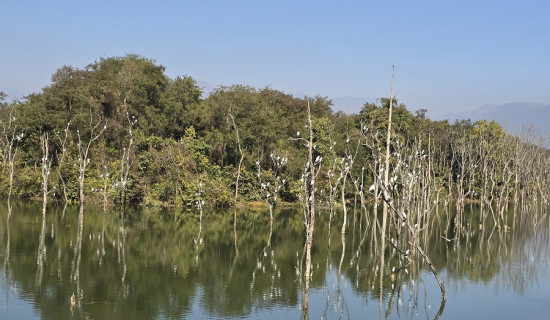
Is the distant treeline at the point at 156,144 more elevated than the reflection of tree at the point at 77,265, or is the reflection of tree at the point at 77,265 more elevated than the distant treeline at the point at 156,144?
the distant treeline at the point at 156,144

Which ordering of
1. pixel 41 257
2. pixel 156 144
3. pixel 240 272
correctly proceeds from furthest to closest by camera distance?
pixel 156 144 → pixel 41 257 → pixel 240 272

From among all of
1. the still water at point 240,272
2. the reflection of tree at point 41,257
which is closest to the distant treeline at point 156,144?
the still water at point 240,272

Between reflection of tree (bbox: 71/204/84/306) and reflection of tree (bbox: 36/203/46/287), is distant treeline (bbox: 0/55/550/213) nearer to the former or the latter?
reflection of tree (bbox: 36/203/46/287)

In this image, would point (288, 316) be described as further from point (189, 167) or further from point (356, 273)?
point (189, 167)

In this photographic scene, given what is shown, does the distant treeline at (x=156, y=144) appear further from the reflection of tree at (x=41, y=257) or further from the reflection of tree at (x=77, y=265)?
the reflection of tree at (x=77, y=265)

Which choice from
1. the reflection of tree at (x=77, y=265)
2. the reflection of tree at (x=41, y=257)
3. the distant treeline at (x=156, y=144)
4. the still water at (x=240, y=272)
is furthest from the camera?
the distant treeline at (x=156, y=144)

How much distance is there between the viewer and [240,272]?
21.7 meters

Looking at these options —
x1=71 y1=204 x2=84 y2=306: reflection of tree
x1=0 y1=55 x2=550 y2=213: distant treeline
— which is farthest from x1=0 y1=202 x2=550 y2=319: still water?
x1=0 y1=55 x2=550 y2=213: distant treeline

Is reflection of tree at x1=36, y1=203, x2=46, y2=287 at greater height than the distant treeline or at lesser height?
lesser

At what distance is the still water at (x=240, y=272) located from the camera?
1702 cm

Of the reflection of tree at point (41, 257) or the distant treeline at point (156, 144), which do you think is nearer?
the reflection of tree at point (41, 257)

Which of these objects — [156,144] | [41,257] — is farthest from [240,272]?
[156,144]

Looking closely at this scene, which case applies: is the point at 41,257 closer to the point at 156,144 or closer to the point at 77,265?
the point at 77,265

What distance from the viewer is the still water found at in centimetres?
1702
